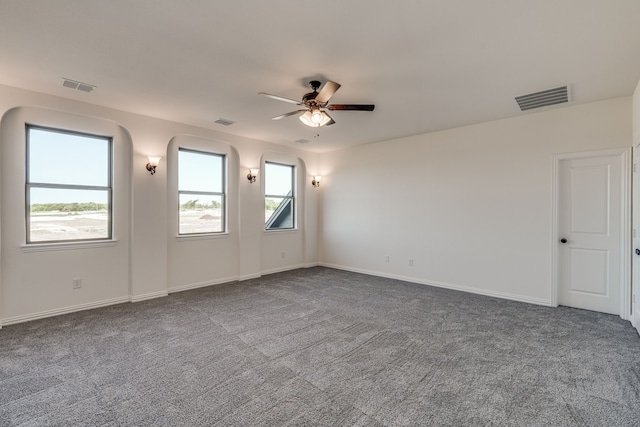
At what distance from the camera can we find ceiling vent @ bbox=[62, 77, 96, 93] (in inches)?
133

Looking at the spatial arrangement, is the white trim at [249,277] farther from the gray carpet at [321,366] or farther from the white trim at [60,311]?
the white trim at [60,311]

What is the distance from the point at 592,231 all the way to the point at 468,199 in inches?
63.6

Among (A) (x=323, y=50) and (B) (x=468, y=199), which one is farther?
(B) (x=468, y=199)

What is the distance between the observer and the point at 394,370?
258cm

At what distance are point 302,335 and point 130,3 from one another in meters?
3.26

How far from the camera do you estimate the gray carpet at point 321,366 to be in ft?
6.72

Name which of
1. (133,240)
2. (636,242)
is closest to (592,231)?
(636,242)

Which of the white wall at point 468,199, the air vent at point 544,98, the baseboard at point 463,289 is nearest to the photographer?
the air vent at point 544,98

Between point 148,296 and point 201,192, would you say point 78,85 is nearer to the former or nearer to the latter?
point 201,192

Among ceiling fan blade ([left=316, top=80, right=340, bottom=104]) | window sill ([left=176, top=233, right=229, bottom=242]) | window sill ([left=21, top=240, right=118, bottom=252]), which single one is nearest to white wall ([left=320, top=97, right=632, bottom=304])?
window sill ([left=176, top=233, right=229, bottom=242])

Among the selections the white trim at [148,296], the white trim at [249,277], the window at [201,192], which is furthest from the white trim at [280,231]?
the white trim at [148,296]

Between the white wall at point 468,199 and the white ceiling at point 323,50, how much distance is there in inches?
21.1

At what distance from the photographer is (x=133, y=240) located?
449 centimetres

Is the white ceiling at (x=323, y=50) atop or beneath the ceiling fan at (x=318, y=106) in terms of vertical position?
atop
